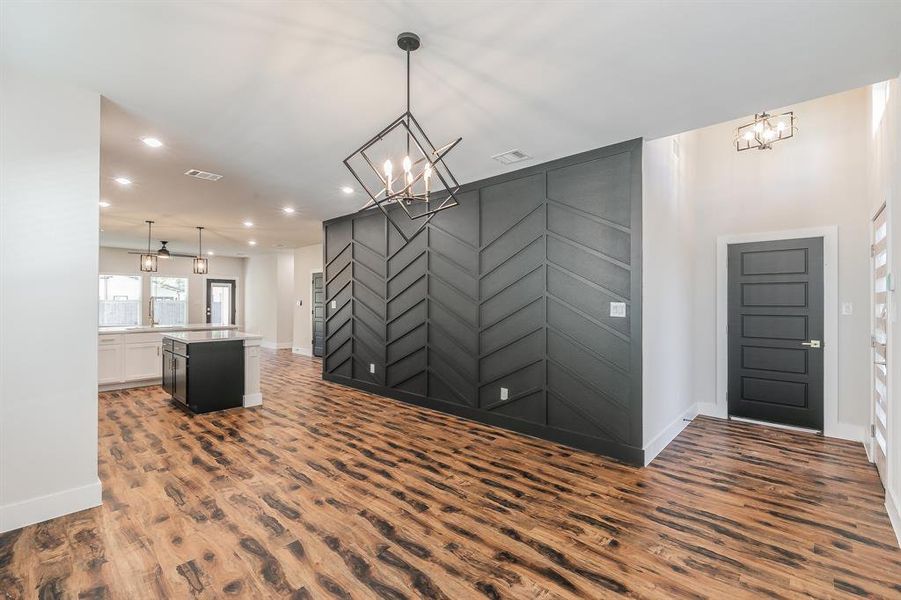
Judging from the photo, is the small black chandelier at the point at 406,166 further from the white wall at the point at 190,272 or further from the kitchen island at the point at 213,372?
the white wall at the point at 190,272

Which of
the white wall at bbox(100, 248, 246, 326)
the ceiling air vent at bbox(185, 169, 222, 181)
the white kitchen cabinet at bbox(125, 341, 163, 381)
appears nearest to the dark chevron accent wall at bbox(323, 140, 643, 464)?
the ceiling air vent at bbox(185, 169, 222, 181)

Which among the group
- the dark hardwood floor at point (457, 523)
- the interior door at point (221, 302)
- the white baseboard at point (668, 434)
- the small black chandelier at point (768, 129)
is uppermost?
the small black chandelier at point (768, 129)

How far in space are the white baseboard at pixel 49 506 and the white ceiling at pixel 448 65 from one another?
2.63 meters

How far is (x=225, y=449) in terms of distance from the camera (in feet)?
12.7

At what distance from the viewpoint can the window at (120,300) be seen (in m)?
11.0

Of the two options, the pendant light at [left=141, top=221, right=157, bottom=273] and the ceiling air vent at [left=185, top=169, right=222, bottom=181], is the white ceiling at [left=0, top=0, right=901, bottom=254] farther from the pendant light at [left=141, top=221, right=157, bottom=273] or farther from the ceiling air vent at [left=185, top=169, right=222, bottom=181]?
the pendant light at [left=141, top=221, right=157, bottom=273]

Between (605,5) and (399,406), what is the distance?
4686mm

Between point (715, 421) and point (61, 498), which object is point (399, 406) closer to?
point (61, 498)

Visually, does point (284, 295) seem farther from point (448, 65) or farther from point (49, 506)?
point (448, 65)

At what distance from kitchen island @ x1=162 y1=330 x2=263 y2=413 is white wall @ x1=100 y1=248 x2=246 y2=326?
6.85m

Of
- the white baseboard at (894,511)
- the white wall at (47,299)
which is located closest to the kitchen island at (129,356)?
the white wall at (47,299)

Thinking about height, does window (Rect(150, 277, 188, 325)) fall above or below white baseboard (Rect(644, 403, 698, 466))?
above

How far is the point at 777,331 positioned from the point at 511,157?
3536 millimetres

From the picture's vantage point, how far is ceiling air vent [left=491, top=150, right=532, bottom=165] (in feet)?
13.0
